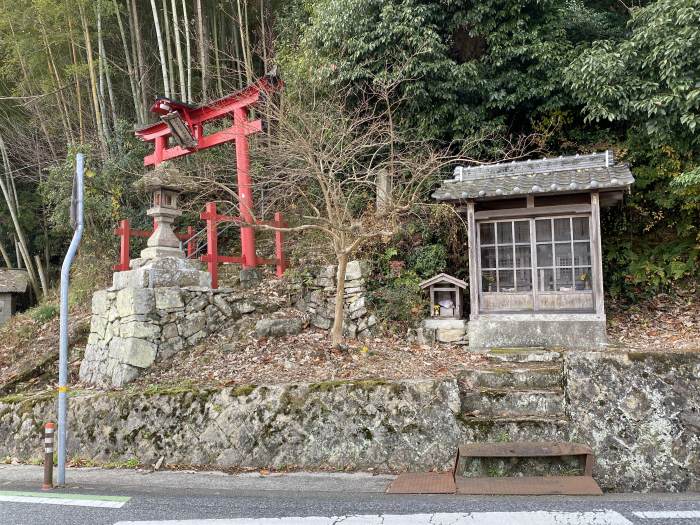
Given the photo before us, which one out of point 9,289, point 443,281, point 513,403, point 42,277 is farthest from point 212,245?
point 42,277

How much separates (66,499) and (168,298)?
366 cm

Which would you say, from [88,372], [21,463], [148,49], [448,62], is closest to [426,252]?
[448,62]

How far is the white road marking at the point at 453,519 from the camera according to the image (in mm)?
3596

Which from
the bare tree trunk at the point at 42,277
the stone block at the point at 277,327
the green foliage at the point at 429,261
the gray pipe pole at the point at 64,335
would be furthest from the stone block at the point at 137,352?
the bare tree trunk at the point at 42,277

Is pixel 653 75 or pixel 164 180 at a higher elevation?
pixel 653 75

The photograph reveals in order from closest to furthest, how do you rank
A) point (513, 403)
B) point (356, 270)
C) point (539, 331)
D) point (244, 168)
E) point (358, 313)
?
1. point (513, 403)
2. point (539, 331)
3. point (358, 313)
4. point (356, 270)
5. point (244, 168)

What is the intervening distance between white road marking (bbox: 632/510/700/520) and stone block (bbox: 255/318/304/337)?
5.60 meters

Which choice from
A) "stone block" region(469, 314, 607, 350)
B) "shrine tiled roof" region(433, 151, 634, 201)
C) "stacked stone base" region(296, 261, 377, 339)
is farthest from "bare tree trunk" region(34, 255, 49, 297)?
"stone block" region(469, 314, 607, 350)

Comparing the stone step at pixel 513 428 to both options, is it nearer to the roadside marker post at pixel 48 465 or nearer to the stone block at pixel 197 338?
the roadside marker post at pixel 48 465

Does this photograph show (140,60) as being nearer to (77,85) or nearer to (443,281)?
(77,85)

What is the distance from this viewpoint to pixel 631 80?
27.7ft

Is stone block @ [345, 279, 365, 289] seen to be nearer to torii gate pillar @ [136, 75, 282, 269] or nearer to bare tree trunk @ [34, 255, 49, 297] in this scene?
torii gate pillar @ [136, 75, 282, 269]

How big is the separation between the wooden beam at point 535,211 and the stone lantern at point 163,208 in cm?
543

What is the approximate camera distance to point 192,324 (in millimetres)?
7844
